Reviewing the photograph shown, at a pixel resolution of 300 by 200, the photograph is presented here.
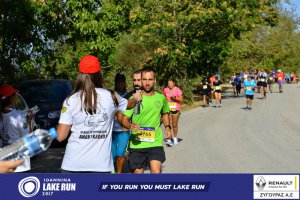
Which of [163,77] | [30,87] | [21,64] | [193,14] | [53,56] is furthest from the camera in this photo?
[163,77]

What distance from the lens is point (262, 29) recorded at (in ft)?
219

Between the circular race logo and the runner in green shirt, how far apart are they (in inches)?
122

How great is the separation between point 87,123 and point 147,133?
244cm

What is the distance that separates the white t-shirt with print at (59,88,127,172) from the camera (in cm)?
473

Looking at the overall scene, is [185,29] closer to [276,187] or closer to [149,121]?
[149,121]

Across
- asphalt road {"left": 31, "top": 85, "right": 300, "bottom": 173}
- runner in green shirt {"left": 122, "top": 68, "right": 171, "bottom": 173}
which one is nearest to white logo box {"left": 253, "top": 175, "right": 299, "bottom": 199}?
runner in green shirt {"left": 122, "top": 68, "right": 171, "bottom": 173}

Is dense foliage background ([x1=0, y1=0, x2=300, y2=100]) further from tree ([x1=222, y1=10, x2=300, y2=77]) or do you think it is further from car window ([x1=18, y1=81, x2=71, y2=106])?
car window ([x1=18, y1=81, x2=71, y2=106])

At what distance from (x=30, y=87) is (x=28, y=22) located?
1883 millimetres

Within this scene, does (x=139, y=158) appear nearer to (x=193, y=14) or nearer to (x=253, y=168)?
(x=253, y=168)

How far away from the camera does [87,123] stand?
15.5 ft

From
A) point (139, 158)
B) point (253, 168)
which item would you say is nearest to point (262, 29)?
point (253, 168)

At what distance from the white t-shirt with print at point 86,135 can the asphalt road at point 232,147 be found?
635 cm

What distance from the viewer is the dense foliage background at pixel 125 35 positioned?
16828 mm

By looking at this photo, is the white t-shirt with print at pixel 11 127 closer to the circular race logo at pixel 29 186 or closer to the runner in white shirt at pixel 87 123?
the runner in white shirt at pixel 87 123
